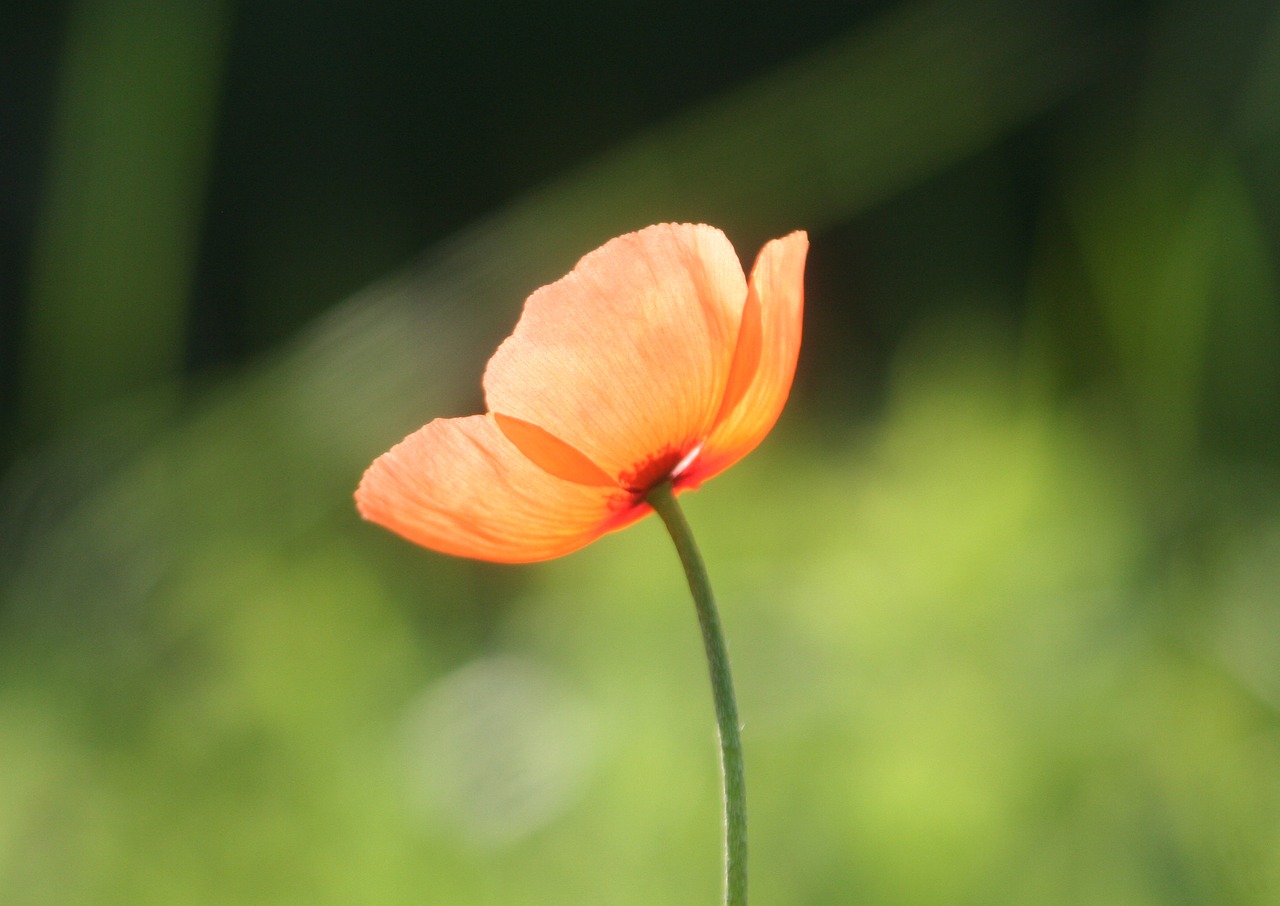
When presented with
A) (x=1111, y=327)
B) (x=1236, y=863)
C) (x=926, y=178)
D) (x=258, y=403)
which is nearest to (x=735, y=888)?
(x=1236, y=863)

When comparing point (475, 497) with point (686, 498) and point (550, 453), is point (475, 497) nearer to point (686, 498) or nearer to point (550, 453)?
point (550, 453)

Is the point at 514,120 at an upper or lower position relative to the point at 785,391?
upper

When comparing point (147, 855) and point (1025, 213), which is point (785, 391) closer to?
point (147, 855)

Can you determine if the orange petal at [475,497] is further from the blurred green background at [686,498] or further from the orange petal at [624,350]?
the blurred green background at [686,498]

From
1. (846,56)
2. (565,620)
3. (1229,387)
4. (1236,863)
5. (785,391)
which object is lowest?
(1236,863)

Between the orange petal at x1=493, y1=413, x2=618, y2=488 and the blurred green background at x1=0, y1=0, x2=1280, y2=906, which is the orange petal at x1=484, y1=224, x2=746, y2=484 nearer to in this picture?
the orange petal at x1=493, y1=413, x2=618, y2=488

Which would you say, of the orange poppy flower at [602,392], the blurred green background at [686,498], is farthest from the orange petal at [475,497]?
the blurred green background at [686,498]
